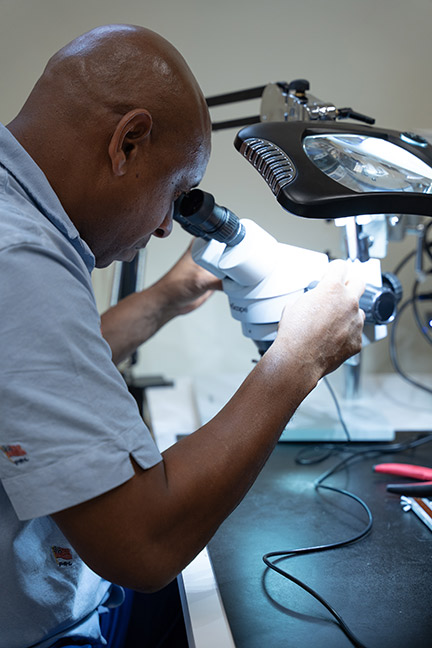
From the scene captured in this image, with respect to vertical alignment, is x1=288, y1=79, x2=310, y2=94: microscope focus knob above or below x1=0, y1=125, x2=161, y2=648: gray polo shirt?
above

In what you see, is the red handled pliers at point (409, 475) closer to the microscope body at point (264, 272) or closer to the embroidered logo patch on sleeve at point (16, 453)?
the microscope body at point (264, 272)

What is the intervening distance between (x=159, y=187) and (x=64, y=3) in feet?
2.59

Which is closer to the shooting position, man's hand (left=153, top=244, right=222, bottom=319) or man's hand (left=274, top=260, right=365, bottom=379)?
man's hand (left=274, top=260, right=365, bottom=379)

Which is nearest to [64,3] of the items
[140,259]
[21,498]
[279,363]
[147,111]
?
[140,259]

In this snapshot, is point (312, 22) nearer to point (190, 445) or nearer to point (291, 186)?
point (291, 186)

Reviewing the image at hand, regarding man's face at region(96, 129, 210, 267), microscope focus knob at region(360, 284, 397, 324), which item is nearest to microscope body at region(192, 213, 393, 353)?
microscope focus knob at region(360, 284, 397, 324)

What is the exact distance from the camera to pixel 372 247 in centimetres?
109

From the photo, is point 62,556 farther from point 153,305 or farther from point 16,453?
point 153,305

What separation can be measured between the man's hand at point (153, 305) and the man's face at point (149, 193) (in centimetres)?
41

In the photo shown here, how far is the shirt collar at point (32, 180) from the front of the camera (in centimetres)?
74

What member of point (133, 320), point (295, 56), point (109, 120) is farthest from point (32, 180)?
point (295, 56)

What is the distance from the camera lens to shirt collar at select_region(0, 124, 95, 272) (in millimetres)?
740

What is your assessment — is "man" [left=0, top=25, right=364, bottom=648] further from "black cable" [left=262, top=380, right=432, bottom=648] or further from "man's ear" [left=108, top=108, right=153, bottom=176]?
Result: "black cable" [left=262, top=380, right=432, bottom=648]

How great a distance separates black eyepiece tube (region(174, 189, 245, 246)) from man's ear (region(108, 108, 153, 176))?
0.54 ft
